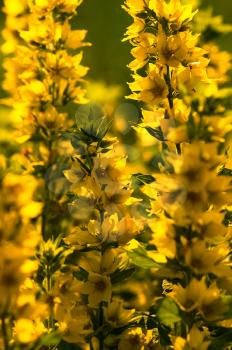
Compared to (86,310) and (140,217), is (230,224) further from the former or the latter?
(86,310)

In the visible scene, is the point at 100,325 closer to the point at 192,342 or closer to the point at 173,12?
the point at 192,342

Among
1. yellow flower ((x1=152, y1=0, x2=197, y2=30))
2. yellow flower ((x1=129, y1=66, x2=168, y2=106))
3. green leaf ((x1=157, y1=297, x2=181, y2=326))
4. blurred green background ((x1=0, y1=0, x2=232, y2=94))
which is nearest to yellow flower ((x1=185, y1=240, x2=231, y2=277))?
Answer: green leaf ((x1=157, y1=297, x2=181, y2=326))

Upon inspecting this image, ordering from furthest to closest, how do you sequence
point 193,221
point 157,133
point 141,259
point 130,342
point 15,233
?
point 157,133
point 130,342
point 141,259
point 193,221
point 15,233

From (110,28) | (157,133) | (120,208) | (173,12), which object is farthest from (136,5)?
(110,28)

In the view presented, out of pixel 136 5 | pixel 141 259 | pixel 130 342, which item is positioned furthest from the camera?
pixel 136 5

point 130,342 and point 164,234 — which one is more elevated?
point 164,234

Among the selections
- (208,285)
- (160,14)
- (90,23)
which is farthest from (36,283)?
(90,23)

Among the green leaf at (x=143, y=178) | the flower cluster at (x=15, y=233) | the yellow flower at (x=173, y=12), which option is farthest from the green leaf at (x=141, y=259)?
the yellow flower at (x=173, y=12)
